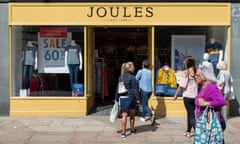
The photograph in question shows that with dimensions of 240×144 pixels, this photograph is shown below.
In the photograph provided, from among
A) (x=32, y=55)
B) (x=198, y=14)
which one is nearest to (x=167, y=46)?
(x=198, y=14)

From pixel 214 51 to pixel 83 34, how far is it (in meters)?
3.94

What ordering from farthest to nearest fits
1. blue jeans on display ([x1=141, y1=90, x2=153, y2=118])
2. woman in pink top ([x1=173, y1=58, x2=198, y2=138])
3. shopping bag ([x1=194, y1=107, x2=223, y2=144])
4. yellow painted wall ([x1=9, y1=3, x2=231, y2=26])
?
1. yellow painted wall ([x1=9, y1=3, x2=231, y2=26])
2. blue jeans on display ([x1=141, y1=90, x2=153, y2=118])
3. woman in pink top ([x1=173, y1=58, x2=198, y2=138])
4. shopping bag ([x1=194, y1=107, x2=223, y2=144])

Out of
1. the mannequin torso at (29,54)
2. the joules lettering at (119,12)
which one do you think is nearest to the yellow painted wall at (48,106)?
the mannequin torso at (29,54)

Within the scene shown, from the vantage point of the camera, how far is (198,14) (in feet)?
39.5

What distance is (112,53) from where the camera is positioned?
15156 millimetres

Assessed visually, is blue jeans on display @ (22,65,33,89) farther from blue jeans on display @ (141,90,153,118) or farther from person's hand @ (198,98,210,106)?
person's hand @ (198,98,210,106)

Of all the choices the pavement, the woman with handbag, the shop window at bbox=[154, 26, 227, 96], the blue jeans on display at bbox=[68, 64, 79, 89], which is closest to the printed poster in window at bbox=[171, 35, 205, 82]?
the shop window at bbox=[154, 26, 227, 96]

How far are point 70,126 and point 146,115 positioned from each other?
2.31m

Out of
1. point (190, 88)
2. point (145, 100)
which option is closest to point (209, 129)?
point (190, 88)

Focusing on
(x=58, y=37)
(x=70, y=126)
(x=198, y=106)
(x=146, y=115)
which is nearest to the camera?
(x=198, y=106)

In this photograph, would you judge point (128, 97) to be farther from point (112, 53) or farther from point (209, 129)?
point (112, 53)

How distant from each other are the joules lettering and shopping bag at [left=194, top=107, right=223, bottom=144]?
6.39 m

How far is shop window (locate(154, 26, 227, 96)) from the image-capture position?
12.4 m

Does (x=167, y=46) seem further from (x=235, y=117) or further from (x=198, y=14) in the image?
(x=235, y=117)
